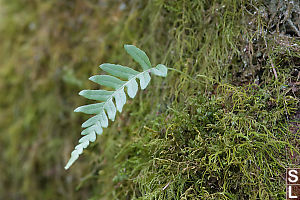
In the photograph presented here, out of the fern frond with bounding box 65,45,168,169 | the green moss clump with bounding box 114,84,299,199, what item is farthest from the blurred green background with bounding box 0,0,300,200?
the fern frond with bounding box 65,45,168,169

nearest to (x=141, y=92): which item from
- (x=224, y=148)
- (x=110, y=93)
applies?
(x=110, y=93)

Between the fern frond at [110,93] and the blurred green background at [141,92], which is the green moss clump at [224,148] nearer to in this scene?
the blurred green background at [141,92]

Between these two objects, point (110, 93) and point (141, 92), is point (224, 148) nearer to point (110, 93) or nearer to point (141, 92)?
point (110, 93)

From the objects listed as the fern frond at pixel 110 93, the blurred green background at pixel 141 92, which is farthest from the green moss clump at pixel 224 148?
the fern frond at pixel 110 93

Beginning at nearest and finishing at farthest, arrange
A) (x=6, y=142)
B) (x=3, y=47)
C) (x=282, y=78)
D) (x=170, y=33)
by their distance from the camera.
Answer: (x=282, y=78), (x=170, y=33), (x=6, y=142), (x=3, y=47)

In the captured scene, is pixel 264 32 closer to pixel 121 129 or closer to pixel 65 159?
pixel 121 129

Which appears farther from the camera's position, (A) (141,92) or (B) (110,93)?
(A) (141,92)

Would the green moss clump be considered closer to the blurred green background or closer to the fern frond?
the blurred green background

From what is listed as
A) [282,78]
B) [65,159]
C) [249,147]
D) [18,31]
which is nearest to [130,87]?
[249,147]
